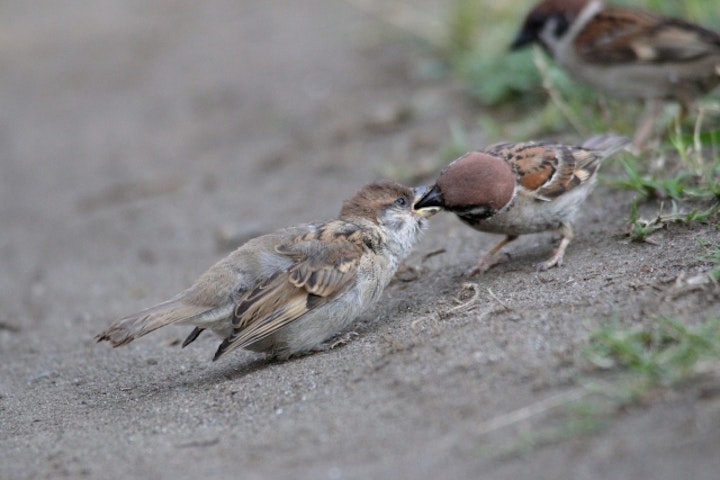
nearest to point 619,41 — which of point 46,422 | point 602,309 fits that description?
point 602,309

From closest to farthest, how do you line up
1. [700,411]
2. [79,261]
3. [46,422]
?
1. [700,411]
2. [46,422]
3. [79,261]

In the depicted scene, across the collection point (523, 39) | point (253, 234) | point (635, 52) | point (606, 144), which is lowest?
point (253, 234)

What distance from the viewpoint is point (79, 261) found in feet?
25.7

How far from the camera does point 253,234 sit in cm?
720

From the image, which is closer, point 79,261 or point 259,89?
point 79,261

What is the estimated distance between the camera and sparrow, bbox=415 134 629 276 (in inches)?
190

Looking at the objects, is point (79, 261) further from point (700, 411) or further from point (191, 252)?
point (700, 411)

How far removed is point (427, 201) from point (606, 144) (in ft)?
4.72

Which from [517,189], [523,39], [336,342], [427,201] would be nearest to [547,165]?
[517,189]

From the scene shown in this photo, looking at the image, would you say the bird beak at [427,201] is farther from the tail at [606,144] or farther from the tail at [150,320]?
the tail at [150,320]

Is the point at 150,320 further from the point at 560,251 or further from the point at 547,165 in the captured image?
the point at 547,165

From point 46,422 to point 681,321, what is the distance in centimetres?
303

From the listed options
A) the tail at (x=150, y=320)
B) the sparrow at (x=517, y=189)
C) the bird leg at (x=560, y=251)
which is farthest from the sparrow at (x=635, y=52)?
the tail at (x=150, y=320)

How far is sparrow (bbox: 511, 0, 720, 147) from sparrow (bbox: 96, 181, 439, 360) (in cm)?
255
